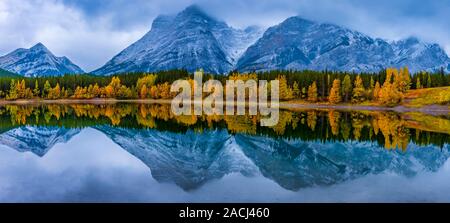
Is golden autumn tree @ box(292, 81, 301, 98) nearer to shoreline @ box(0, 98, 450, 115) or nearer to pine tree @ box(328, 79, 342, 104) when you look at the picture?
shoreline @ box(0, 98, 450, 115)

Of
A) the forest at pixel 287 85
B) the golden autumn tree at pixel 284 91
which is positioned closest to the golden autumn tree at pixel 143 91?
the forest at pixel 287 85

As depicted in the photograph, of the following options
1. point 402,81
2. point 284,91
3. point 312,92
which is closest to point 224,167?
point 312,92

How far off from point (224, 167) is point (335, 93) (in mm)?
113617

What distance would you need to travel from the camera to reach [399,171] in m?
26.0

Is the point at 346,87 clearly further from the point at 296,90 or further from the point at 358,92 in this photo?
the point at 296,90

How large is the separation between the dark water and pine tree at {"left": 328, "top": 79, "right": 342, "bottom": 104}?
87.1 metres

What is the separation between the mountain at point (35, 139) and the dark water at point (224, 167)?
10cm

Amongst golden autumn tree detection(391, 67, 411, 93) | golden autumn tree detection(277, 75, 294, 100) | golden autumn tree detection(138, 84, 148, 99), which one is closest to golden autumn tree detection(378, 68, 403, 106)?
golden autumn tree detection(391, 67, 411, 93)

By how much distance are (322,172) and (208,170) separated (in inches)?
270

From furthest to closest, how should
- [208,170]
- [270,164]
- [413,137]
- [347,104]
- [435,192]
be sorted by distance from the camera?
[347,104] < [413,137] < [270,164] < [208,170] < [435,192]

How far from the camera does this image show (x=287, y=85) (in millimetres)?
151125

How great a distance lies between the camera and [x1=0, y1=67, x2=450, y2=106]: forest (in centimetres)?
13300
